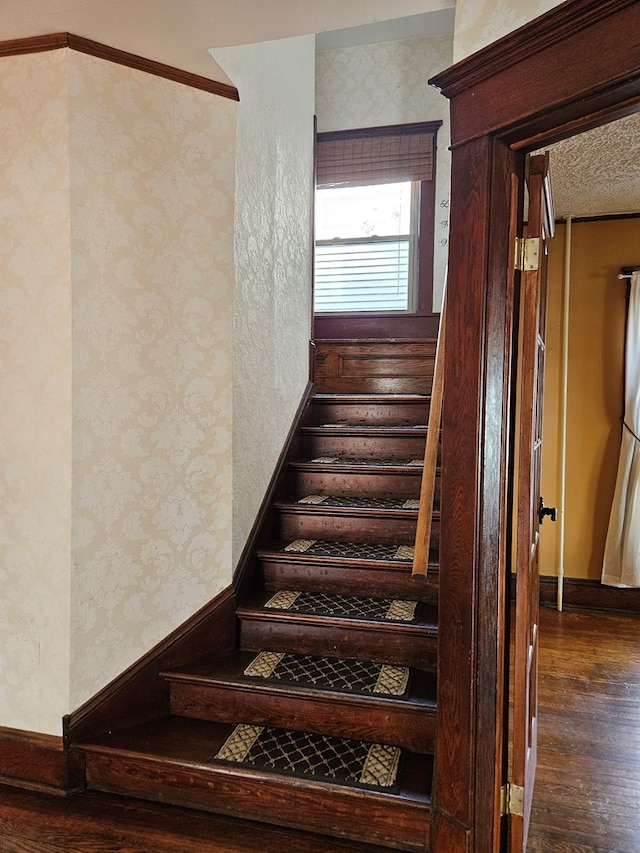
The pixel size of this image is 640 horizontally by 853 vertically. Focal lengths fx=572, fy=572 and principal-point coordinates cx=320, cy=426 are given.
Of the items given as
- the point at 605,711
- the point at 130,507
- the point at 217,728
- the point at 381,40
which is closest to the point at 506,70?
the point at 130,507

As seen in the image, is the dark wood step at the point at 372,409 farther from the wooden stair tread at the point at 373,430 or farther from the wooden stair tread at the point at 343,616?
the wooden stair tread at the point at 343,616

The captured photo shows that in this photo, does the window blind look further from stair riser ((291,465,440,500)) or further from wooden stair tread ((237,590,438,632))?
wooden stair tread ((237,590,438,632))

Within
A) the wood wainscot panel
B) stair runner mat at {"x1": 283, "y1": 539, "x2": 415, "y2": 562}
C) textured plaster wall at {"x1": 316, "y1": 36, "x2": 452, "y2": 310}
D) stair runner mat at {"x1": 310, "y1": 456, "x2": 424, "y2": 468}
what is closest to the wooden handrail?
stair runner mat at {"x1": 283, "y1": 539, "x2": 415, "y2": 562}

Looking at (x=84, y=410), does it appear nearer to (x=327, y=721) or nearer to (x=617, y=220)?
(x=327, y=721)

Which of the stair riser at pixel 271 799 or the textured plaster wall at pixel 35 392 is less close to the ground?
the textured plaster wall at pixel 35 392

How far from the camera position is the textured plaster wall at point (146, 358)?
1.97 metres

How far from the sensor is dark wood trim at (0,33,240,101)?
1892mm

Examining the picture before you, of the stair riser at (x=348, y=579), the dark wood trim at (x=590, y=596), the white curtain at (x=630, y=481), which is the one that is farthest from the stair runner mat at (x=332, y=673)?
the white curtain at (x=630, y=481)

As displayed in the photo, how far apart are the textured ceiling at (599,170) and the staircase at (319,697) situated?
66.6 inches

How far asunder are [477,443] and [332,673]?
115 centimetres

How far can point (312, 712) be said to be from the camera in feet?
6.60

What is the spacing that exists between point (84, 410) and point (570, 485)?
10.2 ft

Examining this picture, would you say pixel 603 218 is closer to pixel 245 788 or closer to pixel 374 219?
pixel 374 219

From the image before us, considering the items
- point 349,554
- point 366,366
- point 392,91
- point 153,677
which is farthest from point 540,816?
point 392,91
